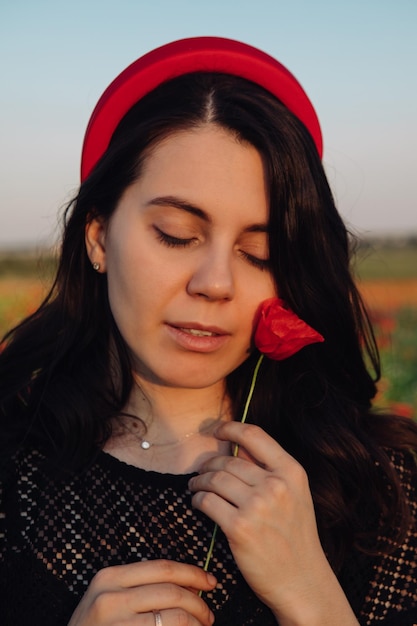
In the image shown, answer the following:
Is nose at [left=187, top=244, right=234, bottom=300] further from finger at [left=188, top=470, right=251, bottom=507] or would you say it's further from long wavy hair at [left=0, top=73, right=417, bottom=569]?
finger at [left=188, top=470, right=251, bottom=507]

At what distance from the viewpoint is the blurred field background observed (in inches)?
144

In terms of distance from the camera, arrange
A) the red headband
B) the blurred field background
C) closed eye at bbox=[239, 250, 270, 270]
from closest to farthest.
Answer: closed eye at bbox=[239, 250, 270, 270], the red headband, the blurred field background

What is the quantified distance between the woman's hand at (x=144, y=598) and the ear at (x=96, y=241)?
41.7 inches

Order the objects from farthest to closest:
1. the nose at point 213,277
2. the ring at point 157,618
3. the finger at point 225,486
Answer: the nose at point 213,277 → the finger at point 225,486 → the ring at point 157,618

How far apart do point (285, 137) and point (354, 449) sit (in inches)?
40.7

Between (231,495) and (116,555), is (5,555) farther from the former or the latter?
(231,495)

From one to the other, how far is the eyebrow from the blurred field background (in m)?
0.94

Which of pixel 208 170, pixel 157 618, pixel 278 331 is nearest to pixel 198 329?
pixel 278 331

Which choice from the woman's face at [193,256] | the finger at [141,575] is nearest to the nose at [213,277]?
the woman's face at [193,256]

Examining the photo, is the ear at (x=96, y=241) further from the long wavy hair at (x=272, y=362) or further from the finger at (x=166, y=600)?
the finger at (x=166, y=600)

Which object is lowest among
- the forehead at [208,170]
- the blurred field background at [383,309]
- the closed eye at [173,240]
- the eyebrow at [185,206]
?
the blurred field background at [383,309]

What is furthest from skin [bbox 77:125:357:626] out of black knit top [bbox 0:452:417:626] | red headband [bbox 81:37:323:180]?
red headband [bbox 81:37:323:180]

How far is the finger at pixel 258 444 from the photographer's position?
2307 millimetres

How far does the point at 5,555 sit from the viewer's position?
8.25ft
